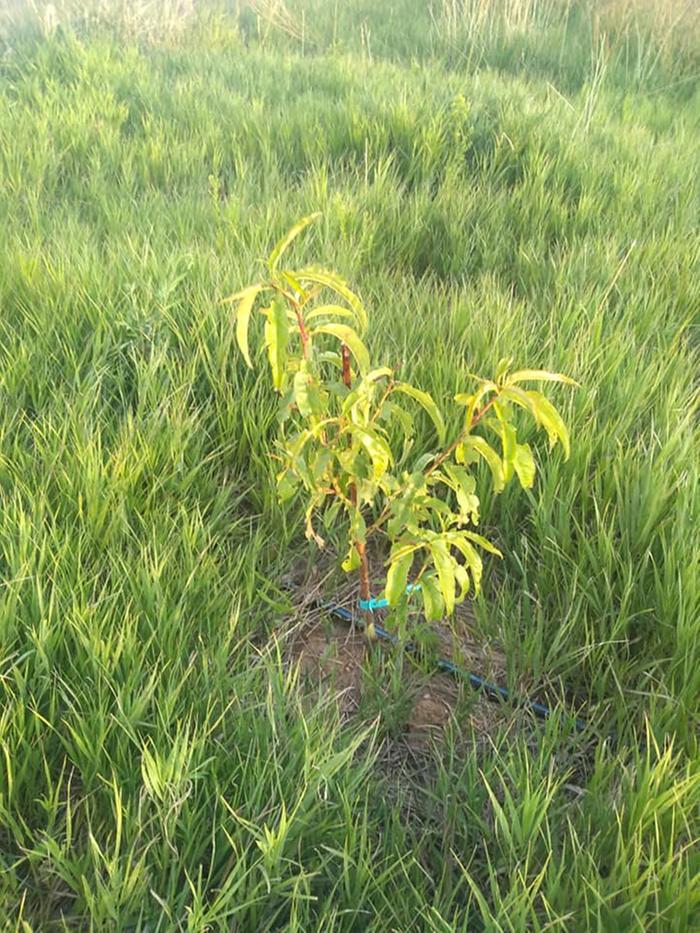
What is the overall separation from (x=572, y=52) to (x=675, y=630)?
425 centimetres

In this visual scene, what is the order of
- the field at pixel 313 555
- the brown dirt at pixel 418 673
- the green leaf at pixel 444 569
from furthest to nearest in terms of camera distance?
the brown dirt at pixel 418 673
the green leaf at pixel 444 569
the field at pixel 313 555

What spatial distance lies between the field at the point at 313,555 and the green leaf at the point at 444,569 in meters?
0.20

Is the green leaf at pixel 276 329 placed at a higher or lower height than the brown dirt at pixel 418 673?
higher

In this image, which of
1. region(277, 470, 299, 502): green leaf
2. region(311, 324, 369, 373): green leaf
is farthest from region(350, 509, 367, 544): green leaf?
region(311, 324, 369, 373): green leaf

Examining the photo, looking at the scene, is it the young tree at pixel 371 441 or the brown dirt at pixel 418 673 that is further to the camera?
the brown dirt at pixel 418 673

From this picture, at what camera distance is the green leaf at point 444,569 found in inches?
39.9

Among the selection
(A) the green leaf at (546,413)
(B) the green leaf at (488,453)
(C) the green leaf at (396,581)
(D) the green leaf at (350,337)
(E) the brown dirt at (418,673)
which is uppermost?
(D) the green leaf at (350,337)

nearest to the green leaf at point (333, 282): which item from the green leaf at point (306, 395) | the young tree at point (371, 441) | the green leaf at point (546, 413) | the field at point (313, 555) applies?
the young tree at point (371, 441)

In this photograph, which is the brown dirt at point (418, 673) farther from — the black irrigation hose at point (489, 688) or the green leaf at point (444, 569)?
the green leaf at point (444, 569)

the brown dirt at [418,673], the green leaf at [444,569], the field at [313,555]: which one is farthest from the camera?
the brown dirt at [418,673]

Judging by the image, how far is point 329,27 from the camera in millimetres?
5062

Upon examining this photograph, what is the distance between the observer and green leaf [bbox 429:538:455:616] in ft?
3.33

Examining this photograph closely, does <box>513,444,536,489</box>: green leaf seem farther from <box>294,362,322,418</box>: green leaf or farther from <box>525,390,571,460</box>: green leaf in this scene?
<box>294,362,322,418</box>: green leaf

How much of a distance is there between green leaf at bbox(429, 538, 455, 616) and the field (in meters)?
0.20
